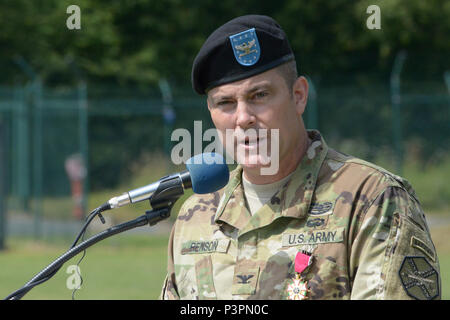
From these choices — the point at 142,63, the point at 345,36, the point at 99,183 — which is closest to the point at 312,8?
the point at 345,36

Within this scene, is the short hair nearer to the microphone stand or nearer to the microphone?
the microphone

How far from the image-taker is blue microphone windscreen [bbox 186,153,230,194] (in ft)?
9.48

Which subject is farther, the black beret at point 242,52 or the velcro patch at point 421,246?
the black beret at point 242,52

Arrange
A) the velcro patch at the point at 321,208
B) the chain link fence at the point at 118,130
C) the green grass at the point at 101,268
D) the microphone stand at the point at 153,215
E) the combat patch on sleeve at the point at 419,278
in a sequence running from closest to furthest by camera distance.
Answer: the combat patch on sleeve at the point at 419,278 < the microphone stand at the point at 153,215 < the velcro patch at the point at 321,208 < the green grass at the point at 101,268 < the chain link fence at the point at 118,130

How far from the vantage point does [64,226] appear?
14.8 meters

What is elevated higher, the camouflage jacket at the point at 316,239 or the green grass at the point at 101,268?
the camouflage jacket at the point at 316,239

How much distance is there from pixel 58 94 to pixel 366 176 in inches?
492

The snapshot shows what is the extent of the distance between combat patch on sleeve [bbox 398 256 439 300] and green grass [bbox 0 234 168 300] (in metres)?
6.62

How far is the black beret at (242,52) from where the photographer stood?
298cm

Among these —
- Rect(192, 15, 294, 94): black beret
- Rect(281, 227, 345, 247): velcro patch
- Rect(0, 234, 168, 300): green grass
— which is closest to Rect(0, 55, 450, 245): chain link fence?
Rect(0, 234, 168, 300): green grass

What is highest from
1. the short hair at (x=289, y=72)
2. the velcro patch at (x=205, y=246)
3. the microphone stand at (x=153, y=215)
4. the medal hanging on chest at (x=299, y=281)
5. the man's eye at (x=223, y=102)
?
the short hair at (x=289, y=72)

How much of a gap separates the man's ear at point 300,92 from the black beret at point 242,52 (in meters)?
0.10

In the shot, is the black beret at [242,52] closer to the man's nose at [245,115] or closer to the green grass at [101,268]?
the man's nose at [245,115]

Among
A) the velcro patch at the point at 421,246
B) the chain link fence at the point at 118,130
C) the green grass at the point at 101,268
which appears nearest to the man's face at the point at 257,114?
the velcro patch at the point at 421,246
